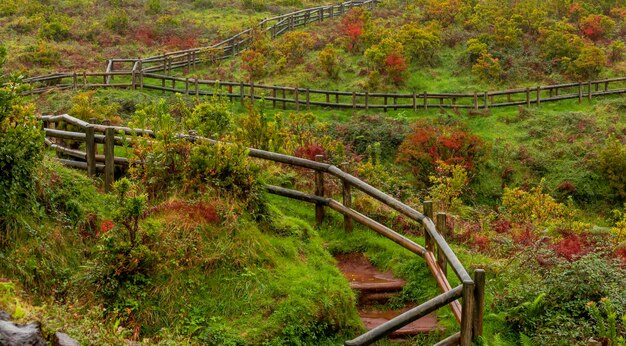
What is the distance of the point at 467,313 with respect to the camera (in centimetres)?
765

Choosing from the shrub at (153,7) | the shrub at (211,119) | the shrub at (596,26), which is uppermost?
the shrub at (153,7)

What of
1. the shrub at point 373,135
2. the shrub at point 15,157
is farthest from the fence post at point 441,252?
the shrub at point 373,135

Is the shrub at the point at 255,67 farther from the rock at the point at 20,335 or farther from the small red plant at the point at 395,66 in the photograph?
the rock at the point at 20,335

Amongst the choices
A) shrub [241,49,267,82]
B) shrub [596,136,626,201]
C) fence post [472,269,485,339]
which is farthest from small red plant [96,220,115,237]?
shrub [241,49,267,82]

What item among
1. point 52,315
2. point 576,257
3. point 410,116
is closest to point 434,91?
point 410,116

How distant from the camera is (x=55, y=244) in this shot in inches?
336

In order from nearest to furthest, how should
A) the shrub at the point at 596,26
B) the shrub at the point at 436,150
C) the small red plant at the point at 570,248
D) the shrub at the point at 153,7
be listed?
the small red plant at the point at 570,248
the shrub at the point at 436,150
the shrub at the point at 596,26
the shrub at the point at 153,7

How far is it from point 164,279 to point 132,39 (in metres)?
33.7

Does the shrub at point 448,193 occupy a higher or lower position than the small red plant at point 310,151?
lower

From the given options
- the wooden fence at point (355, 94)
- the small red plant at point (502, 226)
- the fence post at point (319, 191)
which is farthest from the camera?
the wooden fence at point (355, 94)

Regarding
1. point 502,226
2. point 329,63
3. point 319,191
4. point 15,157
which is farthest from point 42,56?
point 15,157

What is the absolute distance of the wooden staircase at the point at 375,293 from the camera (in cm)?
902

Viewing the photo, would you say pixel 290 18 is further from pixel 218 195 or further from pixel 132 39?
pixel 218 195

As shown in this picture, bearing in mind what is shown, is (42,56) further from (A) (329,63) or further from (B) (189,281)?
(B) (189,281)
